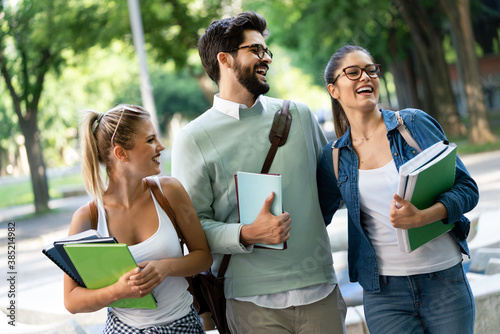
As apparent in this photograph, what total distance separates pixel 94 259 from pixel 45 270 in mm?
8308

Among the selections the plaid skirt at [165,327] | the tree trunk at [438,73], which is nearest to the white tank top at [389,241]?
the plaid skirt at [165,327]

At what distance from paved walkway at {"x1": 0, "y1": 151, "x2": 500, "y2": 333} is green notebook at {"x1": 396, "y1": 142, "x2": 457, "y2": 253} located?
232cm

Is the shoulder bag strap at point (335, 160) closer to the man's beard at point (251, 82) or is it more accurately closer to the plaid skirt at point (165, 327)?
the man's beard at point (251, 82)

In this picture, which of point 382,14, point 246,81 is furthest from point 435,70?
point 246,81

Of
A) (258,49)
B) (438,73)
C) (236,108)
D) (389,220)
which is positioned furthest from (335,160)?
(438,73)

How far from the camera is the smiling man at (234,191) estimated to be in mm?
2576

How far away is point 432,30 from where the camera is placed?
18344mm

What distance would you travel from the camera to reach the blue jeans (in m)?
2.42

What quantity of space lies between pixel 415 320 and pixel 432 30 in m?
17.3

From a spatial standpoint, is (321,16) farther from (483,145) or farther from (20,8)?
(20,8)

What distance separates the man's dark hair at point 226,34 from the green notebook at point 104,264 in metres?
1.06

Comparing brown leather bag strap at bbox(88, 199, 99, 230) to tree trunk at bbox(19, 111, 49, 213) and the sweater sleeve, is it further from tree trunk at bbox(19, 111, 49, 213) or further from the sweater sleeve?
tree trunk at bbox(19, 111, 49, 213)

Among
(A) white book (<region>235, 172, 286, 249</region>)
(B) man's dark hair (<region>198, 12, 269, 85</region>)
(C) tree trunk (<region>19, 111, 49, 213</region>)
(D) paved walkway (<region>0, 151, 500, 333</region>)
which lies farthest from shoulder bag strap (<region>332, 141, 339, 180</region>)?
(C) tree trunk (<region>19, 111, 49, 213</region>)

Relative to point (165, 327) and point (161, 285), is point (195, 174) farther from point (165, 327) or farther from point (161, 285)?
point (165, 327)
